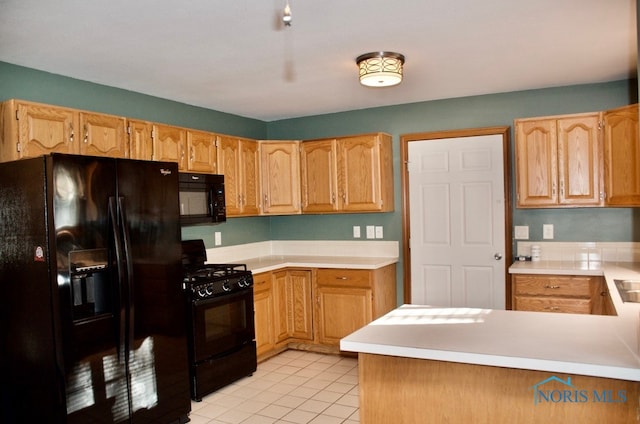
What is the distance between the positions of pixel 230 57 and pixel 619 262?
3.47 m

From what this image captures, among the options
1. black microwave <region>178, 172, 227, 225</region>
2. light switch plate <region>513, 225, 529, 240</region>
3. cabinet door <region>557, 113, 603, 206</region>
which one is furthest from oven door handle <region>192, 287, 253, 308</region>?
cabinet door <region>557, 113, 603, 206</region>

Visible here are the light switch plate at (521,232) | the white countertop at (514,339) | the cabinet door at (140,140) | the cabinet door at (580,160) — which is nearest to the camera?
the white countertop at (514,339)

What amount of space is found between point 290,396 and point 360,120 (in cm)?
283

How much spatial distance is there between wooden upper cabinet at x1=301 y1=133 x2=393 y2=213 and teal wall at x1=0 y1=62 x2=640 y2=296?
270mm

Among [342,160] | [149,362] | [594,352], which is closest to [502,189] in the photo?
[342,160]

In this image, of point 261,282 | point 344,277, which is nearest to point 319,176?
point 344,277

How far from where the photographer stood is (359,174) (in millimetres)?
4855

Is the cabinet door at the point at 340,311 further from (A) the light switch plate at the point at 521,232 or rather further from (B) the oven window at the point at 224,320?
(A) the light switch plate at the point at 521,232

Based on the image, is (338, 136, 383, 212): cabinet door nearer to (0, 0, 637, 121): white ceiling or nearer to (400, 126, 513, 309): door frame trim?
(400, 126, 513, 309): door frame trim

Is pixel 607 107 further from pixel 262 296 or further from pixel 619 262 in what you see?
pixel 262 296

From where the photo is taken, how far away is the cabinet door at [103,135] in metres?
3.30

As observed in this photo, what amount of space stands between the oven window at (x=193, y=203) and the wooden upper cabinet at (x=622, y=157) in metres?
3.19

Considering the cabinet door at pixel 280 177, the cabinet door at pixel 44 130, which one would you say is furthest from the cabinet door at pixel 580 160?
the cabinet door at pixel 44 130

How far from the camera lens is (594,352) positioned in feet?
5.71
